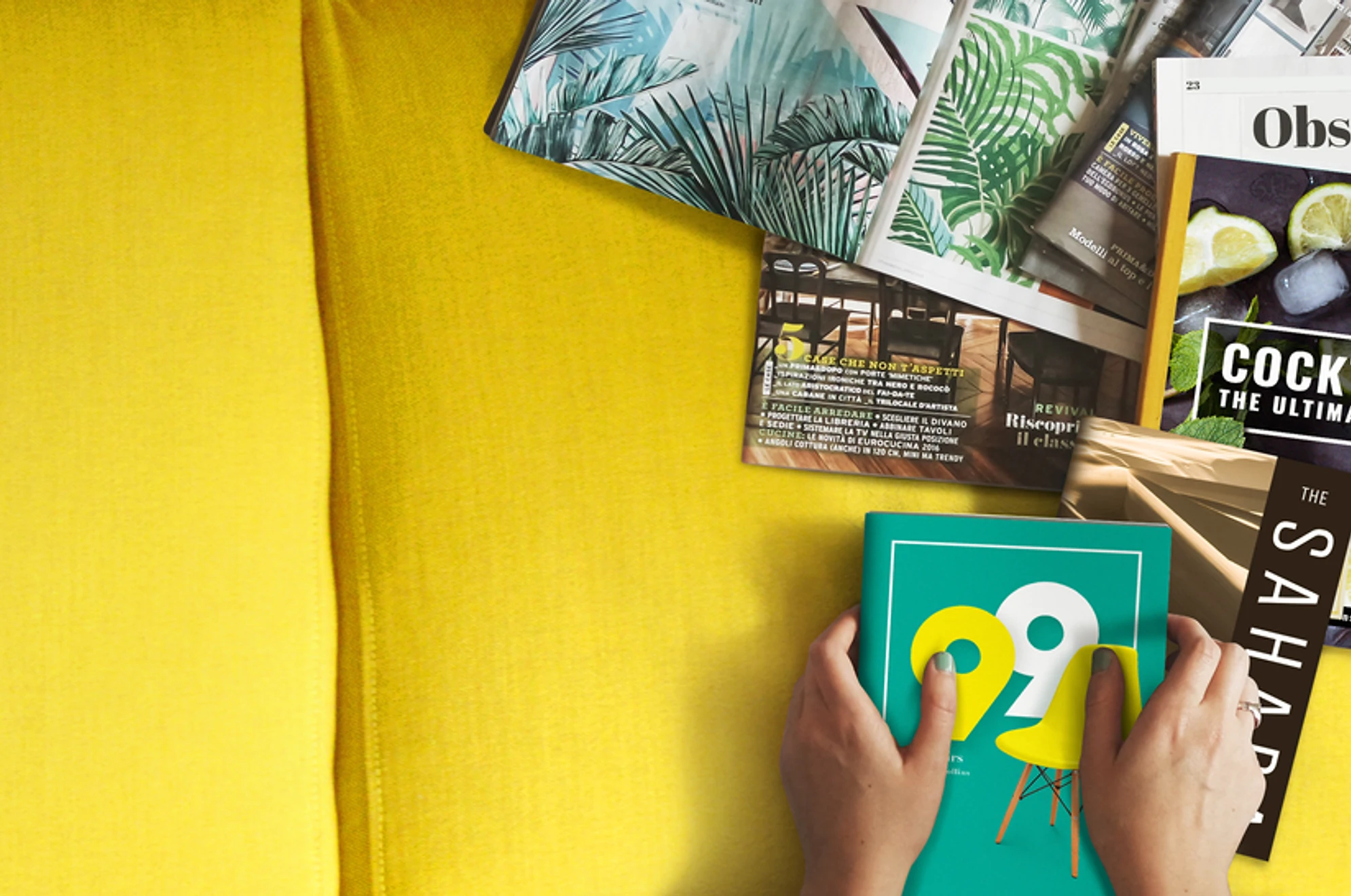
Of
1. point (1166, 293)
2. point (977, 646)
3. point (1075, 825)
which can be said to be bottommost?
point (1075, 825)

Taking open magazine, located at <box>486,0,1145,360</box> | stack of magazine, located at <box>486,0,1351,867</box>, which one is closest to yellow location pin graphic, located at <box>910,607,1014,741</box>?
stack of magazine, located at <box>486,0,1351,867</box>

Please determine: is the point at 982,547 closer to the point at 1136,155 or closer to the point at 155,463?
the point at 1136,155

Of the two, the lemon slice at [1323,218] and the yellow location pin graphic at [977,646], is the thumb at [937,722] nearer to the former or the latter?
the yellow location pin graphic at [977,646]

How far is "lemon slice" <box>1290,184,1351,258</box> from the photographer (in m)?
0.65

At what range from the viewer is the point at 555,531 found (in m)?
0.68

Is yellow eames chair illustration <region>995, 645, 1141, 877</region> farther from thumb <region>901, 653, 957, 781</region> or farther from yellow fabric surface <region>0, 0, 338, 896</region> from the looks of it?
yellow fabric surface <region>0, 0, 338, 896</region>

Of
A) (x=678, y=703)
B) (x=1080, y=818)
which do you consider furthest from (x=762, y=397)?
(x=1080, y=818)

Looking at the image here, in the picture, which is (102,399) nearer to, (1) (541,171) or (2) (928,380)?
(1) (541,171)

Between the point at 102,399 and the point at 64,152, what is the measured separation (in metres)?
0.18

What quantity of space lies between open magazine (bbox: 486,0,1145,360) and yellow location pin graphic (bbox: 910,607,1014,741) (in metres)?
0.22

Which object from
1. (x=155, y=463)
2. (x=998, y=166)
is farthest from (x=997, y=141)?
(x=155, y=463)

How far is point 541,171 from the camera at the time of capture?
69 cm

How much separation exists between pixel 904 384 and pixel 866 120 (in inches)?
7.4

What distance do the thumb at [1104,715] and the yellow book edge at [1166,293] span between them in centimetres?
17
